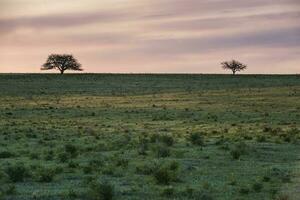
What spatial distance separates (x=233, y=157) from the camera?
89.9ft

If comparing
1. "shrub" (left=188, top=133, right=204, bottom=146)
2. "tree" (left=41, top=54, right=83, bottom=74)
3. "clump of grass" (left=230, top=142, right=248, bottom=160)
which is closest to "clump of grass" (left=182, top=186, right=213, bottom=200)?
"clump of grass" (left=230, top=142, right=248, bottom=160)

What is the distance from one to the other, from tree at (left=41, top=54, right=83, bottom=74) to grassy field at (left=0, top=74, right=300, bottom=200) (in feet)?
204

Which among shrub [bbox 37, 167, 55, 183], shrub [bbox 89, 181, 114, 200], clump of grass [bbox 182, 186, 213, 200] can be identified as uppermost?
shrub [bbox 89, 181, 114, 200]

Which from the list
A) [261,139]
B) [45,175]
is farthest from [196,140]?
[45,175]

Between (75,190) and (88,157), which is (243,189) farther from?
(88,157)

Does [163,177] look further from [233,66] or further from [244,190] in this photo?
[233,66]

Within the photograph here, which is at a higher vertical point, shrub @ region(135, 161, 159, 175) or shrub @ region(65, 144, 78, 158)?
shrub @ region(135, 161, 159, 175)

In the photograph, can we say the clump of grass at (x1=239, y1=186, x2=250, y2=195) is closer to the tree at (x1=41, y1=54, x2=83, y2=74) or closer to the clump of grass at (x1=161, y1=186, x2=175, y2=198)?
the clump of grass at (x1=161, y1=186, x2=175, y2=198)

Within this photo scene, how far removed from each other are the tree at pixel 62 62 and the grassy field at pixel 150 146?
6208cm

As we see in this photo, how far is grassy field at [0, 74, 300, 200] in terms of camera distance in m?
19.9

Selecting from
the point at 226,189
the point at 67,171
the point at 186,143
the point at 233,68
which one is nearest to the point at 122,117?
the point at 186,143

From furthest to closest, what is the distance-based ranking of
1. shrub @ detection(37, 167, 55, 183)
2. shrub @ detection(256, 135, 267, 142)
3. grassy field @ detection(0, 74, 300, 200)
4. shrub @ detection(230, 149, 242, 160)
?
shrub @ detection(256, 135, 267, 142) < shrub @ detection(230, 149, 242, 160) < shrub @ detection(37, 167, 55, 183) < grassy field @ detection(0, 74, 300, 200)

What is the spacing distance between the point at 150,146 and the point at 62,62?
115 meters

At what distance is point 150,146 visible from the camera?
31.5 m
